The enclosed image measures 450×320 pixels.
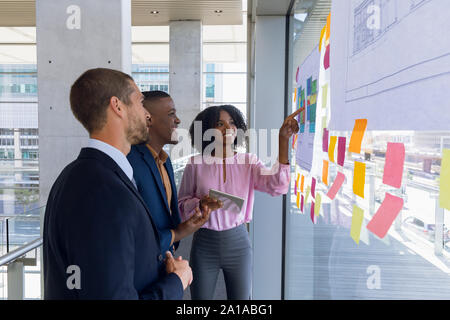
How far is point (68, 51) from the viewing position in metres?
2.48

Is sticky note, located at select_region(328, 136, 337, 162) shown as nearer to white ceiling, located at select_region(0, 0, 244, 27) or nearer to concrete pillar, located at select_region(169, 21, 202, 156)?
white ceiling, located at select_region(0, 0, 244, 27)

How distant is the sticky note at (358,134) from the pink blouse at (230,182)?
1316 millimetres

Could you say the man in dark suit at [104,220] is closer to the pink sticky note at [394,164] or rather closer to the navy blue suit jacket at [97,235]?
the navy blue suit jacket at [97,235]

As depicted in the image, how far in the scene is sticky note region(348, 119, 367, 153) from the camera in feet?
2.10

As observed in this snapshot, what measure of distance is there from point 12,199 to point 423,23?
52.8ft

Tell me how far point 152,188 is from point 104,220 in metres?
0.75

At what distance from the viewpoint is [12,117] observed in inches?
473

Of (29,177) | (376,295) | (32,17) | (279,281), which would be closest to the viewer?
(376,295)

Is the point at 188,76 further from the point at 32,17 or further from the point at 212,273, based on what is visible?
the point at 212,273

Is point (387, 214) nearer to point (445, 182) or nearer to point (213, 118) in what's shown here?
point (445, 182)

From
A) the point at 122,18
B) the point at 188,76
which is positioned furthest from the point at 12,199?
the point at 122,18

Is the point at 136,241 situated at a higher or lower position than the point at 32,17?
lower

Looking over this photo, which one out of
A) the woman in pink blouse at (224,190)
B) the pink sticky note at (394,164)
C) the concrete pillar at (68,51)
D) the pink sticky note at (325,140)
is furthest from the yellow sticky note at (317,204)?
the concrete pillar at (68,51)

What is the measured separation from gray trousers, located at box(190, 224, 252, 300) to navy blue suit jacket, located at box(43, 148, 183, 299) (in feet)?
3.45
